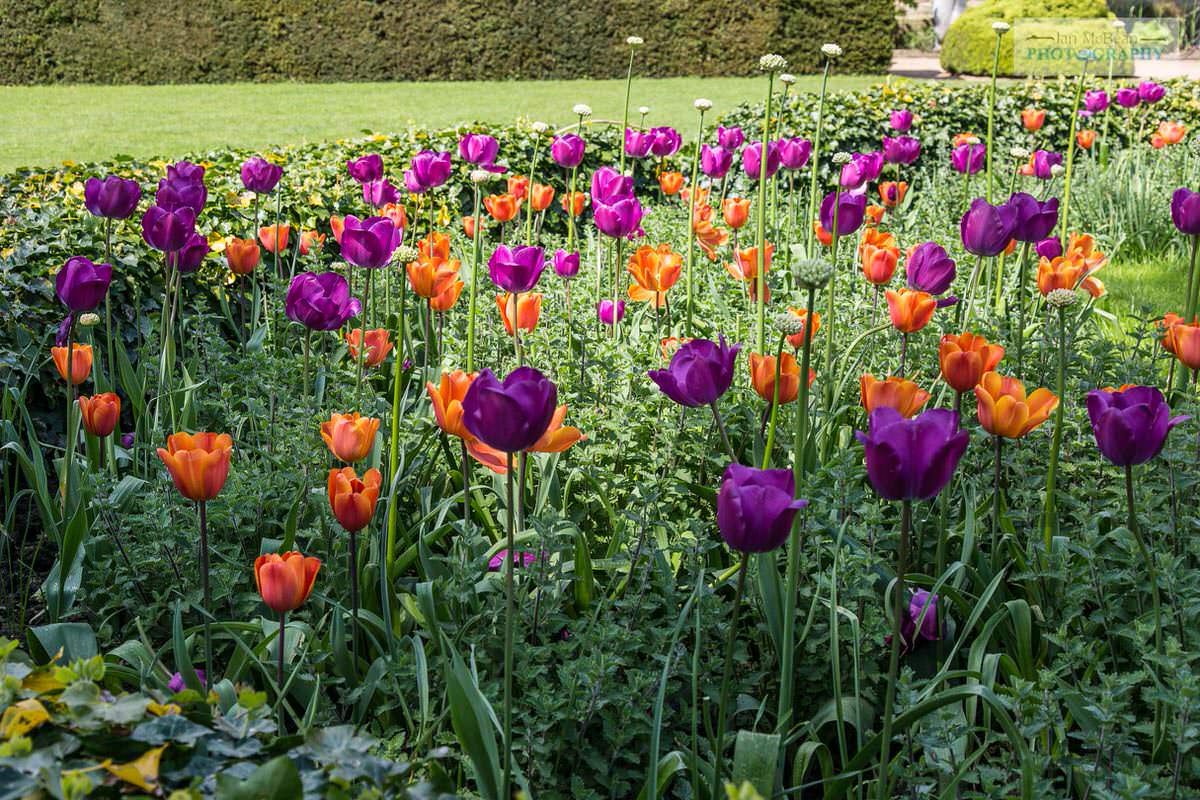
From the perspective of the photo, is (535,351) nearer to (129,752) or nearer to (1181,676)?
(1181,676)

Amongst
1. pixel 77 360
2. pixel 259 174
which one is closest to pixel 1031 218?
pixel 259 174

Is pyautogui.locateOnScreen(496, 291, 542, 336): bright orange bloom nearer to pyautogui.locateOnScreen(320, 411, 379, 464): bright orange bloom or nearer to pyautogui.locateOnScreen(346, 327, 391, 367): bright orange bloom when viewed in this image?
pyautogui.locateOnScreen(346, 327, 391, 367): bright orange bloom

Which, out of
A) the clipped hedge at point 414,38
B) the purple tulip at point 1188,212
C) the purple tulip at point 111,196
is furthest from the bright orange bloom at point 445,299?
the clipped hedge at point 414,38

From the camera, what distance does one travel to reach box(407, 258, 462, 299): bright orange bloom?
2.44 m

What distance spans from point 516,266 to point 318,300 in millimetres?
416

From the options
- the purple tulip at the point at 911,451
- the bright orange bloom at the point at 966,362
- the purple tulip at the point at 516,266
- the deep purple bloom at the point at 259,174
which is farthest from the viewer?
the deep purple bloom at the point at 259,174

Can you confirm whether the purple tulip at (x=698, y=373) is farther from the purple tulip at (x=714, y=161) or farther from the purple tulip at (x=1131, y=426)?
the purple tulip at (x=714, y=161)

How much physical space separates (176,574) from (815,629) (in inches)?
47.4

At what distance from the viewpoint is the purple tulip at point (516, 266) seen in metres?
2.27

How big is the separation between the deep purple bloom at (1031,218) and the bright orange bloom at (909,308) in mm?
350

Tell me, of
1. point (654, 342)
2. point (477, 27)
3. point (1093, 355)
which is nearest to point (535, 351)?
point (654, 342)

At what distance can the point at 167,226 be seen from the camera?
2.39 m

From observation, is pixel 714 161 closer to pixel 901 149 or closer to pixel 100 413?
pixel 901 149

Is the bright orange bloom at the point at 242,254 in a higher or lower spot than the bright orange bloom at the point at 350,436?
higher
